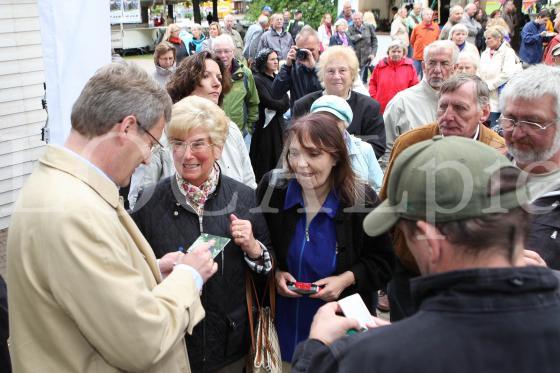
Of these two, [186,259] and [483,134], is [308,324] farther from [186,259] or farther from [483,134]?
[483,134]

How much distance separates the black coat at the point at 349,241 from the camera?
260 cm

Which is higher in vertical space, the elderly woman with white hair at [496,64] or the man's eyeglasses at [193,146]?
the elderly woman with white hair at [496,64]

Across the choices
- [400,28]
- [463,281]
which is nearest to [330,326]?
[463,281]

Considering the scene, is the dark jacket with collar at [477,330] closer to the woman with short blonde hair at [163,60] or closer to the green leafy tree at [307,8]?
the woman with short blonde hair at [163,60]

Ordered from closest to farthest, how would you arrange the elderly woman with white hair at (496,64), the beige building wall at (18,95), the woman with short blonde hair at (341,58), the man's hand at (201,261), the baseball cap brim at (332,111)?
the man's hand at (201,261) < the baseball cap brim at (332,111) < the woman with short blonde hair at (341,58) < the beige building wall at (18,95) < the elderly woman with white hair at (496,64)

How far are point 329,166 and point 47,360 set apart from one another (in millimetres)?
1511

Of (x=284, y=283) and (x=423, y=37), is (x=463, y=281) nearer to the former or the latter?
(x=284, y=283)

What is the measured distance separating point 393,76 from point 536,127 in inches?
180

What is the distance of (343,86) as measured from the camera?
460cm

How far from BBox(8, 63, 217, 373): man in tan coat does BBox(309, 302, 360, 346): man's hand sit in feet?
1.50

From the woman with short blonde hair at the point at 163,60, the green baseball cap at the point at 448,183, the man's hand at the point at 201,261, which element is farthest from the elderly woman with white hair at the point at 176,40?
the green baseball cap at the point at 448,183

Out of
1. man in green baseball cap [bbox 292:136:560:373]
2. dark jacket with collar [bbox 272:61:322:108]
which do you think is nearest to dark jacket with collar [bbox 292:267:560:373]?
man in green baseball cap [bbox 292:136:560:373]

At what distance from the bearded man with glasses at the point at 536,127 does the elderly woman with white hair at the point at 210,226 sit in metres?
1.25

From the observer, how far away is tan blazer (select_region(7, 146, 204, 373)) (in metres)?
1.55
